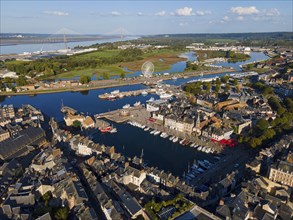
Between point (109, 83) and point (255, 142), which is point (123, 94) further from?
point (255, 142)

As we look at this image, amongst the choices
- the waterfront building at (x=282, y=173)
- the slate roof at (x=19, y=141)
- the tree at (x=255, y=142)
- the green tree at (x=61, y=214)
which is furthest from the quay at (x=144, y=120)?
the green tree at (x=61, y=214)

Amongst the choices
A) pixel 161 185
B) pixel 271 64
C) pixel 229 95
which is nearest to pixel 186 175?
pixel 161 185

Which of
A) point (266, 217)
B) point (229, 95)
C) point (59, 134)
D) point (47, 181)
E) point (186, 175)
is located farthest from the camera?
point (229, 95)

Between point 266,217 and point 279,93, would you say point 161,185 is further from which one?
point 279,93

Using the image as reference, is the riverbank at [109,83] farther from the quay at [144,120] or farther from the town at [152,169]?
the quay at [144,120]

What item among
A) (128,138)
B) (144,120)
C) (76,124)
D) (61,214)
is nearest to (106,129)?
(128,138)

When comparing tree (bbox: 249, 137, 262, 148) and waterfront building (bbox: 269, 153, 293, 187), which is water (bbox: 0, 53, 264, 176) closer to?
tree (bbox: 249, 137, 262, 148)

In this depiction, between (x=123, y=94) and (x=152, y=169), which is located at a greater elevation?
(x=123, y=94)

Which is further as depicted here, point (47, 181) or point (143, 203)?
point (47, 181)

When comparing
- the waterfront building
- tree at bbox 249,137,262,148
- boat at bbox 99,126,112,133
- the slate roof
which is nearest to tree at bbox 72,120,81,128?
boat at bbox 99,126,112,133
